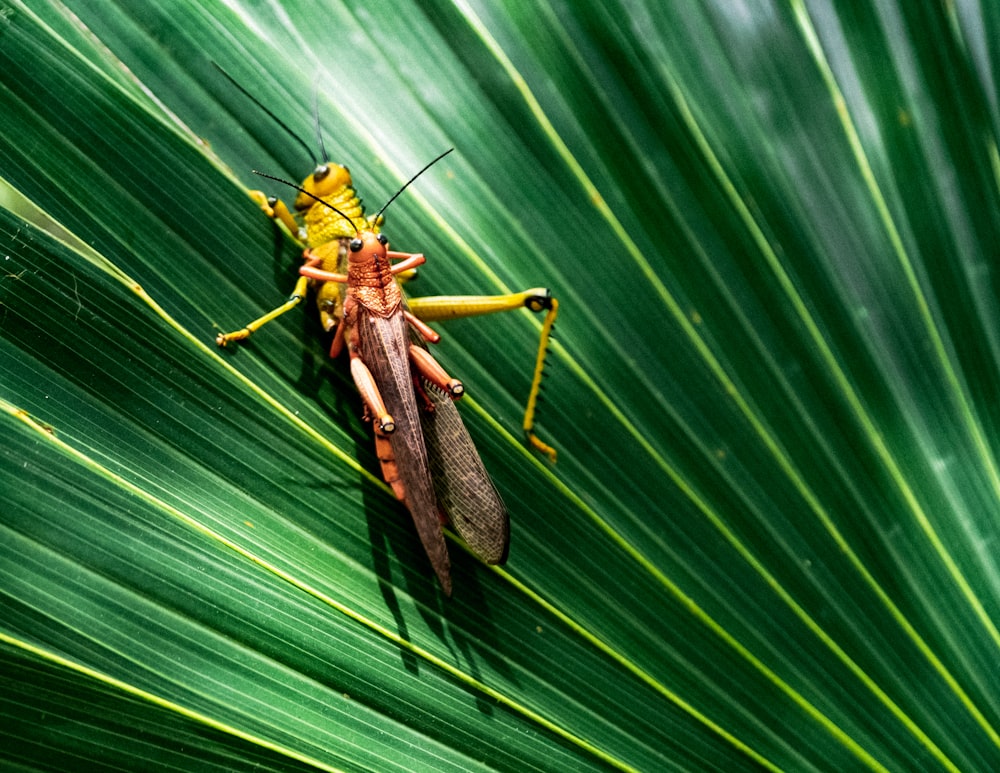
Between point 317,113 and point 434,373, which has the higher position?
point 317,113

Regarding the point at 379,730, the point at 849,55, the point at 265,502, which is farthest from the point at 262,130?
the point at 849,55

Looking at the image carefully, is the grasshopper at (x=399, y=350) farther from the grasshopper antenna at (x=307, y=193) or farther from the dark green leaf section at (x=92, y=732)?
the dark green leaf section at (x=92, y=732)

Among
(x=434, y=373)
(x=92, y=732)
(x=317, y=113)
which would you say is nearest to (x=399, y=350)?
(x=434, y=373)

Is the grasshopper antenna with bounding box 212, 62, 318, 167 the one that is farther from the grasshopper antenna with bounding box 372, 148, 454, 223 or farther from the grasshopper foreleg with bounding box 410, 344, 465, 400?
the grasshopper foreleg with bounding box 410, 344, 465, 400

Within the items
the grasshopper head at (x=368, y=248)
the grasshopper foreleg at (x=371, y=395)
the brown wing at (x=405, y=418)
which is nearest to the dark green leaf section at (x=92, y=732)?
the brown wing at (x=405, y=418)

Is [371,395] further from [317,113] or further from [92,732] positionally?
[92,732]
